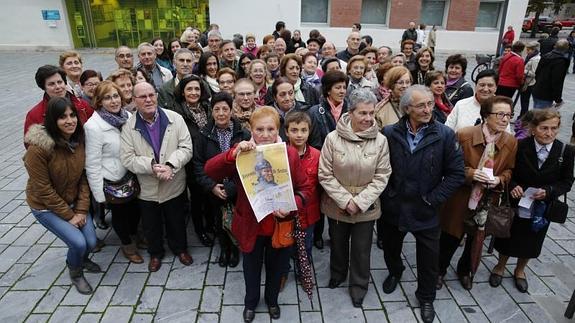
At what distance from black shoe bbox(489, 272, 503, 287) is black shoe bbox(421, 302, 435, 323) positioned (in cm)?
87

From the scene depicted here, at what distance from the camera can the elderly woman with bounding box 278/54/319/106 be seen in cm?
502

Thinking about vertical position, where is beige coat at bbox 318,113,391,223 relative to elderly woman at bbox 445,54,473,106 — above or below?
below

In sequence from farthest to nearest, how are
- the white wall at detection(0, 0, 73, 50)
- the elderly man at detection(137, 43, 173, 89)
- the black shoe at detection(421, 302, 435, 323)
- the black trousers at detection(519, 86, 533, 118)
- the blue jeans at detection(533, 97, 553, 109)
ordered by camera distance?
1. the white wall at detection(0, 0, 73, 50)
2. the black trousers at detection(519, 86, 533, 118)
3. the blue jeans at detection(533, 97, 553, 109)
4. the elderly man at detection(137, 43, 173, 89)
5. the black shoe at detection(421, 302, 435, 323)

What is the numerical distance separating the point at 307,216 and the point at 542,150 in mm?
2178

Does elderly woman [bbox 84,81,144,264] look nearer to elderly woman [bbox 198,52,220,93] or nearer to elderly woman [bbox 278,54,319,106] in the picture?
elderly woman [bbox 198,52,220,93]

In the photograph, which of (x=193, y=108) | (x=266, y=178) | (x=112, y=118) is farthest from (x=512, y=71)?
(x=112, y=118)

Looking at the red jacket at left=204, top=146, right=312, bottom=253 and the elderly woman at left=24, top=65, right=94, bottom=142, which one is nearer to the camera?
the red jacket at left=204, top=146, right=312, bottom=253

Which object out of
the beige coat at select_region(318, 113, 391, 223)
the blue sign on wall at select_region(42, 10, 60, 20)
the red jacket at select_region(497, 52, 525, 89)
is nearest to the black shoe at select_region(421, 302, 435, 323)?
the beige coat at select_region(318, 113, 391, 223)

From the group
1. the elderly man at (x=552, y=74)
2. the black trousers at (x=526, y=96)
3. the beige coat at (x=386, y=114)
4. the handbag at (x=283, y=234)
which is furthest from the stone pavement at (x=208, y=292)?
the black trousers at (x=526, y=96)

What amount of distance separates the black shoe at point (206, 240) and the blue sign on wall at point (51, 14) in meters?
20.2

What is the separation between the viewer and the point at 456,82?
5215mm

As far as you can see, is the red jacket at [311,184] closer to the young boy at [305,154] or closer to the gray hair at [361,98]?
the young boy at [305,154]

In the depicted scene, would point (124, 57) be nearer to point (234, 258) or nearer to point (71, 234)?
point (71, 234)

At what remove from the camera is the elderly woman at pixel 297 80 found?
16.5 feet
